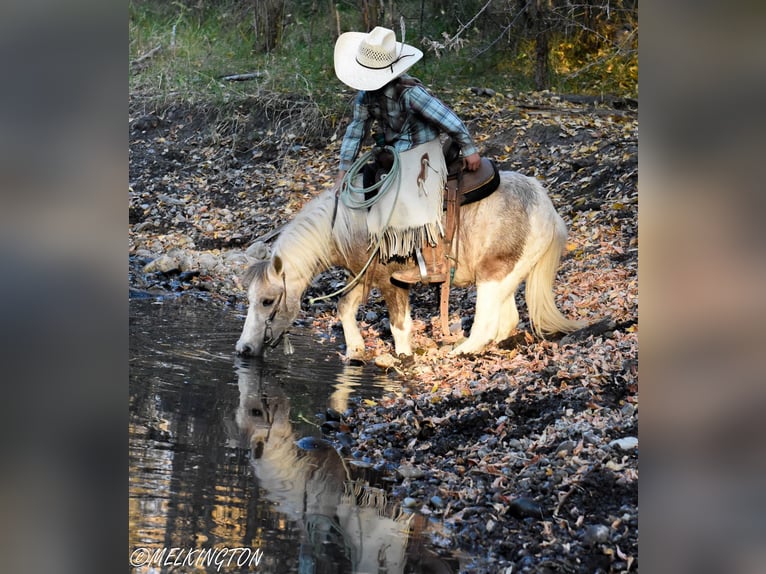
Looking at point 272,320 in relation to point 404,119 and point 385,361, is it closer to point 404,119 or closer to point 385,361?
point 385,361

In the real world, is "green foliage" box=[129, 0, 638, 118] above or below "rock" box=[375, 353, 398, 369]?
above

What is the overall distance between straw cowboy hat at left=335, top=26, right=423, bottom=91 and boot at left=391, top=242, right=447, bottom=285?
35.3 inches

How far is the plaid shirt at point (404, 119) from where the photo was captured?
4.59 metres

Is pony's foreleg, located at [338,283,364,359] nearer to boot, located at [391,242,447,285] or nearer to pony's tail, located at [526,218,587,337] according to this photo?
boot, located at [391,242,447,285]

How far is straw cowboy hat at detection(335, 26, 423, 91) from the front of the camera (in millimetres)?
4504

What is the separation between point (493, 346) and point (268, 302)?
49.5 inches

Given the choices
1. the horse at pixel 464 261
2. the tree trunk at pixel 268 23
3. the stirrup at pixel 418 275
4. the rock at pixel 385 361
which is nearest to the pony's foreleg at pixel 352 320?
the horse at pixel 464 261

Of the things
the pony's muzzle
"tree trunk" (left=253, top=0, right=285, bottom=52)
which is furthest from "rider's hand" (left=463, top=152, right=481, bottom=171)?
"tree trunk" (left=253, top=0, right=285, bottom=52)

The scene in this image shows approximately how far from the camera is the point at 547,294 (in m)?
4.96

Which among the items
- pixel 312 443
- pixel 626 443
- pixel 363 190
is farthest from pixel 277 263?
pixel 626 443

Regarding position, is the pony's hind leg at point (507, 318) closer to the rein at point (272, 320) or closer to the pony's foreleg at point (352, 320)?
the pony's foreleg at point (352, 320)
